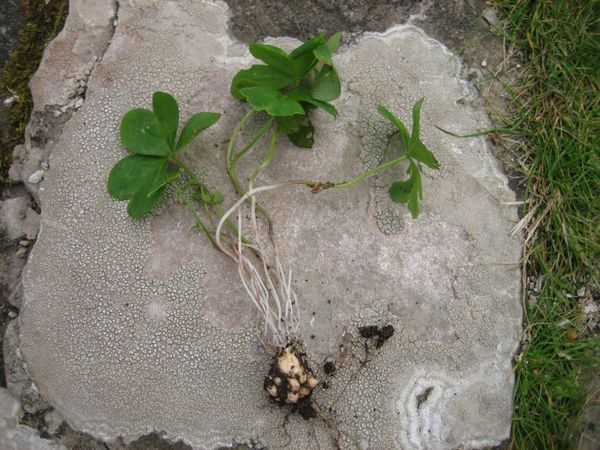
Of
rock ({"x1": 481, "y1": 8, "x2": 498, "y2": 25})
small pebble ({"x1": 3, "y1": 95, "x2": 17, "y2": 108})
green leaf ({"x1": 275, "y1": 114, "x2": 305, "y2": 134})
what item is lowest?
small pebble ({"x1": 3, "y1": 95, "x2": 17, "y2": 108})

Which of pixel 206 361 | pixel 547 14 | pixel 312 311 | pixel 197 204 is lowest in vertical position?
pixel 206 361

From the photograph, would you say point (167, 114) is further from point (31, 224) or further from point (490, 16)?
point (490, 16)

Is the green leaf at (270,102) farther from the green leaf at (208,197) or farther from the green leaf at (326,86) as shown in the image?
A: the green leaf at (208,197)

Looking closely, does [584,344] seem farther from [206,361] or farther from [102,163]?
[102,163]

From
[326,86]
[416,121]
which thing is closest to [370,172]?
[416,121]

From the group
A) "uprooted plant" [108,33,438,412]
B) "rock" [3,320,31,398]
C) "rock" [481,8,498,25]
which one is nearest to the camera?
"uprooted plant" [108,33,438,412]

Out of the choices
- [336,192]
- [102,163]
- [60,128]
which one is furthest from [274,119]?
[60,128]

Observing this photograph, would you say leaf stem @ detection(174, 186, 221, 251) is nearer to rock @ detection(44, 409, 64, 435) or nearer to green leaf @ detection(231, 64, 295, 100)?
green leaf @ detection(231, 64, 295, 100)

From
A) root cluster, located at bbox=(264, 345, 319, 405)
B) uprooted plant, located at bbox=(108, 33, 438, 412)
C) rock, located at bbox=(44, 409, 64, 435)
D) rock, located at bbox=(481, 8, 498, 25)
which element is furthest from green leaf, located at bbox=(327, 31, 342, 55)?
rock, located at bbox=(44, 409, 64, 435)
